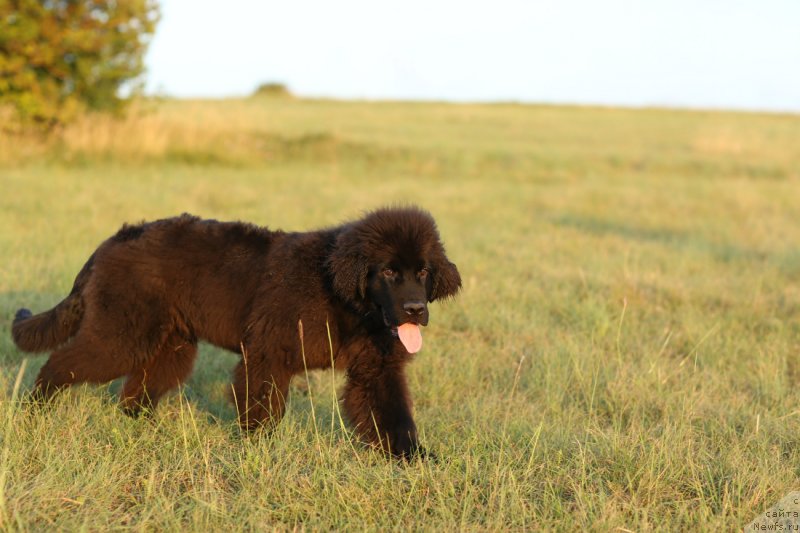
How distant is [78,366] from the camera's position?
4363 millimetres

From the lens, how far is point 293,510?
345 centimetres

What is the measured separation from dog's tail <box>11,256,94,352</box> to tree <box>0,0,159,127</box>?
13411 mm


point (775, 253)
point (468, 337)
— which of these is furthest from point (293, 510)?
point (775, 253)

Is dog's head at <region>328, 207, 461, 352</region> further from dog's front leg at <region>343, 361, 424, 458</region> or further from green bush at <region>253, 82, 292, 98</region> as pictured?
green bush at <region>253, 82, 292, 98</region>

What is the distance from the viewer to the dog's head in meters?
4.05

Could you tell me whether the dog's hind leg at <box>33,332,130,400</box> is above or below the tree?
below

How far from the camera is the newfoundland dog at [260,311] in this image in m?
4.16

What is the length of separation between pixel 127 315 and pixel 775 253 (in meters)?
8.94

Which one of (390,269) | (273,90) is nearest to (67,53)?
(390,269)

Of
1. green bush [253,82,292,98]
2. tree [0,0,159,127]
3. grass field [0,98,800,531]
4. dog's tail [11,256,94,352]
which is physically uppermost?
green bush [253,82,292,98]

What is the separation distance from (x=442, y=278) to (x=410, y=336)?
506 mm

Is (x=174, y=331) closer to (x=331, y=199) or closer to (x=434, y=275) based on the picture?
(x=434, y=275)

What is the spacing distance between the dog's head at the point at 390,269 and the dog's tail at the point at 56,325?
1.60 meters

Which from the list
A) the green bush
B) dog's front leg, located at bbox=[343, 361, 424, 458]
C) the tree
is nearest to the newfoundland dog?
dog's front leg, located at bbox=[343, 361, 424, 458]
